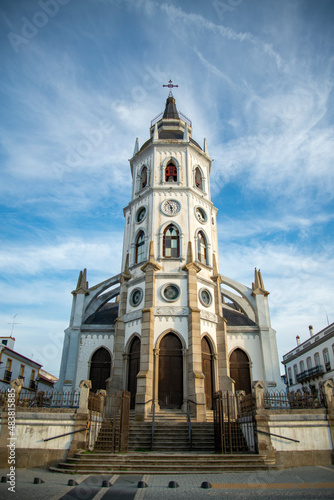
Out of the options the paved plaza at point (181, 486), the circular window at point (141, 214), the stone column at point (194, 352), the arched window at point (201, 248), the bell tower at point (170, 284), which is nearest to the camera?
the paved plaza at point (181, 486)

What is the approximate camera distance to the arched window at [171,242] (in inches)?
932

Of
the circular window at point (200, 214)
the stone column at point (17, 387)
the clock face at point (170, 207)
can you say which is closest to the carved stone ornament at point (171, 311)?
the clock face at point (170, 207)

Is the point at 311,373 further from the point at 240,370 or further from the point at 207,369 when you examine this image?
the point at 207,369

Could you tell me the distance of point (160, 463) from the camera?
11.9 metres

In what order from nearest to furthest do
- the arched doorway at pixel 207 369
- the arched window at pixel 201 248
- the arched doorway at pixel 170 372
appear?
1. the arched doorway at pixel 170 372
2. the arched doorway at pixel 207 369
3. the arched window at pixel 201 248

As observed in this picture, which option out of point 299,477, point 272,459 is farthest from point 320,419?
point 299,477

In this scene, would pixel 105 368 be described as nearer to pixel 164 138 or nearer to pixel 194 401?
pixel 194 401

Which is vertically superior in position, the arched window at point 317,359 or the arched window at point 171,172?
the arched window at point 171,172

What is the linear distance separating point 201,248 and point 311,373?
861 inches

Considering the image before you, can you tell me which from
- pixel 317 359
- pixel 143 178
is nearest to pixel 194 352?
pixel 143 178

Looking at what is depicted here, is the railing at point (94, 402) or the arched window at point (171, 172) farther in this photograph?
the arched window at point (171, 172)

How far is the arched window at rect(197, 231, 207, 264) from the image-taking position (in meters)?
24.4

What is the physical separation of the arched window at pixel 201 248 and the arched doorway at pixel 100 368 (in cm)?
897

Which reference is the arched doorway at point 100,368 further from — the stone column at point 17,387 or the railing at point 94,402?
the stone column at point 17,387
